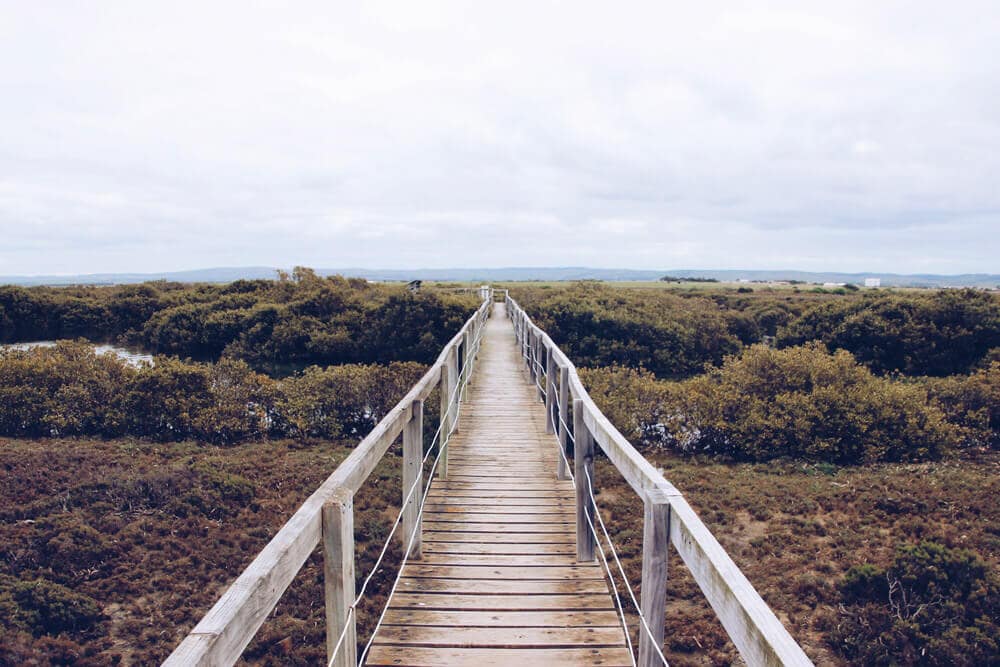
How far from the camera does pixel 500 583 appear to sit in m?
3.98

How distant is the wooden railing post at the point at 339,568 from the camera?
2309mm

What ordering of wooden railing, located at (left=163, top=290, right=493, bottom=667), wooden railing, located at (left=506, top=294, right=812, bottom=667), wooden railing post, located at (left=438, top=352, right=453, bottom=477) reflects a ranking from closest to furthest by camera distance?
wooden railing, located at (left=163, top=290, right=493, bottom=667) < wooden railing, located at (left=506, top=294, right=812, bottom=667) < wooden railing post, located at (left=438, top=352, right=453, bottom=477)

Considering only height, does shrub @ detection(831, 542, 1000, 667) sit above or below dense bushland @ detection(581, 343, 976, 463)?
below

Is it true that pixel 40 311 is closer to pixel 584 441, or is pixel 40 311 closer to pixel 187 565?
pixel 187 565

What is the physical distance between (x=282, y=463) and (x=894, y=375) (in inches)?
945

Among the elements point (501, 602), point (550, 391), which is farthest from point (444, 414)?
point (501, 602)

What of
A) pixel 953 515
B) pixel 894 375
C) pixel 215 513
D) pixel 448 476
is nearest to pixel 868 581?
pixel 953 515

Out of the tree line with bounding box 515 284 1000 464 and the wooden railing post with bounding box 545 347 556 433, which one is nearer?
the wooden railing post with bounding box 545 347 556 433

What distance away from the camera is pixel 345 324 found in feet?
103

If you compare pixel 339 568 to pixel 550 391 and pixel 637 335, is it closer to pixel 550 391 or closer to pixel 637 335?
pixel 550 391

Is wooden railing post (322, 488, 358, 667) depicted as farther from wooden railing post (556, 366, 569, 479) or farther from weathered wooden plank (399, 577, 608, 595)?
wooden railing post (556, 366, 569, 479)

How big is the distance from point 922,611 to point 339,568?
8.66 m

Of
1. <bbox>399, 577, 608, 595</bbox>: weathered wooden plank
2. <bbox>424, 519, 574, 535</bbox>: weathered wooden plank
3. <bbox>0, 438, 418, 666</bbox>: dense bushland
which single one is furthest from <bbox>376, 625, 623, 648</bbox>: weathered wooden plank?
<bbox>0, 438, 418, 666</bbox>: dense bushland

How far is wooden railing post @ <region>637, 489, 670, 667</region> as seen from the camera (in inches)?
94.3
